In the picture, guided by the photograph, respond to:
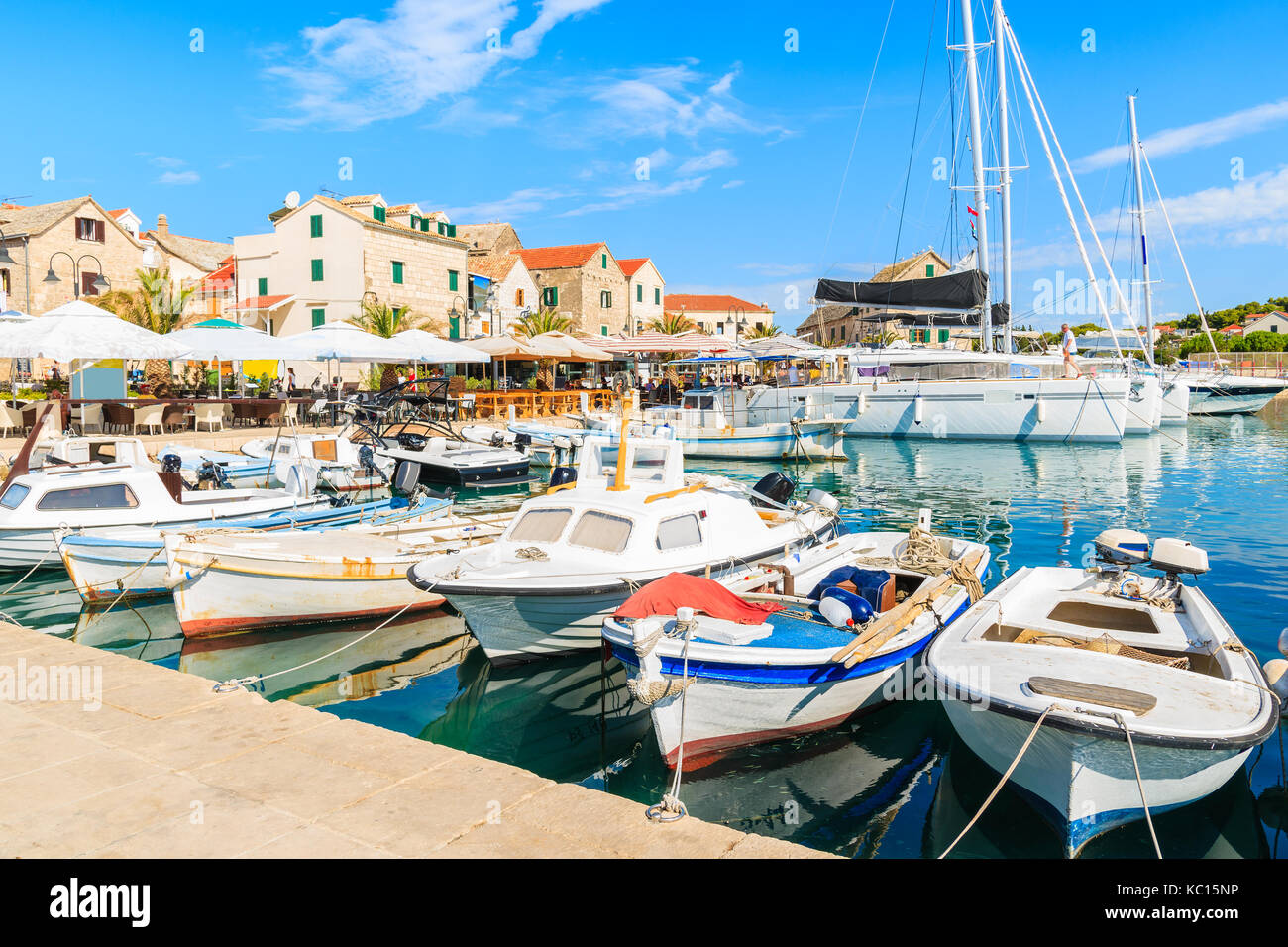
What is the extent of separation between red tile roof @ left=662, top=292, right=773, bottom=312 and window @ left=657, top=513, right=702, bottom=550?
77.5m

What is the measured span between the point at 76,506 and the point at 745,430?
860 inches

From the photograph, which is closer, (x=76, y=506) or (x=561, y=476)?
(x=76, y=506)

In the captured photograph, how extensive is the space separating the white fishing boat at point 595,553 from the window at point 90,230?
4439 cm

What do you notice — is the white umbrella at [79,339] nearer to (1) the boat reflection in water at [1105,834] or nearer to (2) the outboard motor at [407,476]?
(2) the outboard motor at [407,476]

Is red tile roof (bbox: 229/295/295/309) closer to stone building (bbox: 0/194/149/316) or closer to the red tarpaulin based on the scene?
stone building (bbox: 0/194/149/316)

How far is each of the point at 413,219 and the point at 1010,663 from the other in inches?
1716

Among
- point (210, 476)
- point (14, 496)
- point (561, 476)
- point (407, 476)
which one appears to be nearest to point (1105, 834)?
point (561, 476)

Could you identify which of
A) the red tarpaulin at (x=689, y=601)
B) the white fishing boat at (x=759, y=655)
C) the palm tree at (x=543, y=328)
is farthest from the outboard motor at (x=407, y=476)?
the palm tree at (x=543, y=328)

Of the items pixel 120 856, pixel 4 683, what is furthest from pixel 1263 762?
pixel 4 683

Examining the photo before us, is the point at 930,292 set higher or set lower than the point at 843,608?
higher

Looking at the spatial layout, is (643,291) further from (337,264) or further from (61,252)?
(61,252)

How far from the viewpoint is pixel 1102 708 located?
5984 mm

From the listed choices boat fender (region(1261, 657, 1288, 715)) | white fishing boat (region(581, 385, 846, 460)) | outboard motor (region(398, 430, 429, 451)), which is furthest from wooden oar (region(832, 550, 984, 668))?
white fishing boat (region(581, 385, 846, 460))
